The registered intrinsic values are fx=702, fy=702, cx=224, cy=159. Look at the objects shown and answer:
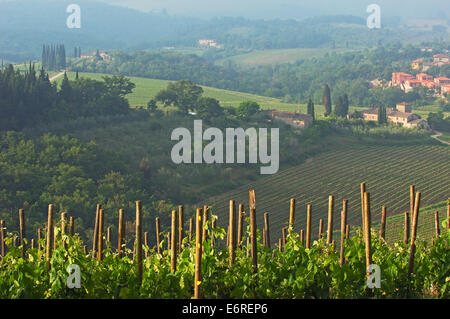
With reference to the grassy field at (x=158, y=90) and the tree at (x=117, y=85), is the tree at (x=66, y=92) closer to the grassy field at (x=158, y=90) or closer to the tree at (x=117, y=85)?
the tree at (x=117, y=85)

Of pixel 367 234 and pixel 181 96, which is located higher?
pixel 367 234

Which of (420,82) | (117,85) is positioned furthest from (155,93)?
(420,82)

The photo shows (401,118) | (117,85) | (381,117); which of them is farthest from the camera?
(401,118)

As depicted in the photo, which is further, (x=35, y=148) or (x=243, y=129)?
(x=243, y=129)

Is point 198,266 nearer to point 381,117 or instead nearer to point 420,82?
point 381,117

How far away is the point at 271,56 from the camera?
173375 millimetres

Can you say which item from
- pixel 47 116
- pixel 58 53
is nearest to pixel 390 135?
pixel 47 116

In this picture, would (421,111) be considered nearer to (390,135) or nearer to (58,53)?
(390,135)

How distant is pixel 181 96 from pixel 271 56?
118 meters

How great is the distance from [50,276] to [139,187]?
30659mm

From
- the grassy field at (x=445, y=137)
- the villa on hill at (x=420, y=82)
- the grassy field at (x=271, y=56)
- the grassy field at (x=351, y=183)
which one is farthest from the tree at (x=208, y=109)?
the grassy field at (x=271, y=56)

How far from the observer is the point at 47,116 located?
45.7 meters
